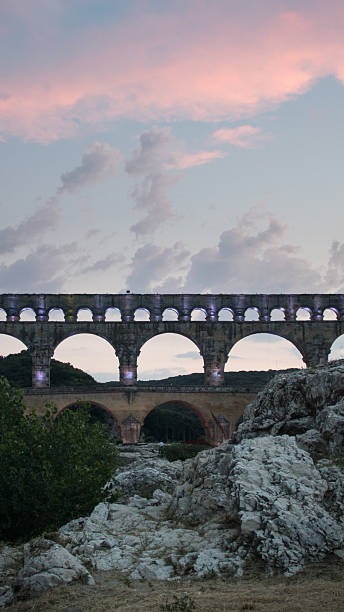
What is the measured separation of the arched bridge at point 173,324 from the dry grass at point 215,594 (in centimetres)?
4552

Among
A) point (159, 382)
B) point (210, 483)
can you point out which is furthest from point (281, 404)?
point (159, 382)

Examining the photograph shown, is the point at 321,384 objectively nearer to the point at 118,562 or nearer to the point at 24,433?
the point at 118,562

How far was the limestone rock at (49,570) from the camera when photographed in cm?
1219

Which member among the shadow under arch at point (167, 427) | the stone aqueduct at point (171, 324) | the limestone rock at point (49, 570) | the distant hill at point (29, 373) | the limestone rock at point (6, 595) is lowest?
the shadow under arch at point (167, 427)

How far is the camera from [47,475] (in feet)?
56.9

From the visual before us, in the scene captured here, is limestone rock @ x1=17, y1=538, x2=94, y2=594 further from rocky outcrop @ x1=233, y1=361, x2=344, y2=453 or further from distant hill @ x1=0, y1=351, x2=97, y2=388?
distant hill @ x1=0, y1=351, x2=97, y2=388

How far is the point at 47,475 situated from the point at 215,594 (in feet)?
26.4

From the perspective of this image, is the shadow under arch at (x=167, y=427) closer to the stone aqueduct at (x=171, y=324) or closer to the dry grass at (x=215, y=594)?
the stone aqueduct at (x=171, y=324)

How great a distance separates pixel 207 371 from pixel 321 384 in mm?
40547

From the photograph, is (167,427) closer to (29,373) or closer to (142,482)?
(29,373)

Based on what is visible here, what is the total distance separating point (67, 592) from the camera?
1170 cm

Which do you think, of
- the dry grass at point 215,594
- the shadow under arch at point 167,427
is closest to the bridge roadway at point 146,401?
the shadow under arch at point 167,427

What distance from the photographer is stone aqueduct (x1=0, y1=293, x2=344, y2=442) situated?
57.6 metres

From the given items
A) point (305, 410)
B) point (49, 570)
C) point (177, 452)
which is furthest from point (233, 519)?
point (177, 452)
